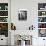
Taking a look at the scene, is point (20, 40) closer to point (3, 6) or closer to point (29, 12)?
point (29, 12)

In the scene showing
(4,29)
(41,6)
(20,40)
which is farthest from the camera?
(4,29)

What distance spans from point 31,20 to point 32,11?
0.46 m

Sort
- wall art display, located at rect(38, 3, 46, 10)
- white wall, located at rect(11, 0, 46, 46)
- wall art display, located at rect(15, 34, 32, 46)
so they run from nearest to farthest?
wall art display, located at rect(15, 34, 32, 46) < white wall, located at rect(11, 0, 46, 46) < wall art display, located at rect(38, 3, 46, 10)

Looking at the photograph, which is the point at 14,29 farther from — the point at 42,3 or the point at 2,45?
the point at 42,3

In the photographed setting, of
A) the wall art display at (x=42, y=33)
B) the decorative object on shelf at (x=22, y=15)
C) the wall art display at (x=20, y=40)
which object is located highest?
the decorative object on shelf at (x=22, y=15)

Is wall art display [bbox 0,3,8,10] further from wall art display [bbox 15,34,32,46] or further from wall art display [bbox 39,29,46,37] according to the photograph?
wall art display [bbox 39,29,46,37]

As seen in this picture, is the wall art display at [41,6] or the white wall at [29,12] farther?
the wall art display at [41,6]

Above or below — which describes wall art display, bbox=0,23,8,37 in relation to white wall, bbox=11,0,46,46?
below

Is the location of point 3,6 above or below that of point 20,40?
above

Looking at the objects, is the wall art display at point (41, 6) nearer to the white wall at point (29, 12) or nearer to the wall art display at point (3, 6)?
the white wall at point (29, 12)

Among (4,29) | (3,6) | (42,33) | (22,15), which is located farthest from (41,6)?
(4,29)

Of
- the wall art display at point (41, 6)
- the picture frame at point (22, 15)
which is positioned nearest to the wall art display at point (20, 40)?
the picture frame at point (22, 15)

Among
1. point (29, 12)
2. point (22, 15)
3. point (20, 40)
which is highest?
point (29, 12)

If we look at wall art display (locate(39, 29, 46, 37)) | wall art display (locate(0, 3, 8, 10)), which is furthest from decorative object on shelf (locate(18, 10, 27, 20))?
wall art display (locate(39, 29, 46, 37))
